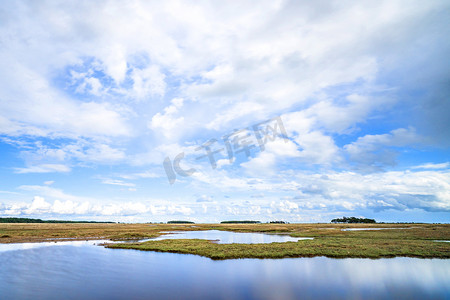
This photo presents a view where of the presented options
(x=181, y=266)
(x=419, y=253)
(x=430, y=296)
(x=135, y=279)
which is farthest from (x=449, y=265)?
(x=135, y=279)

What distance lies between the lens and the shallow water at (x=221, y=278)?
62.8ft

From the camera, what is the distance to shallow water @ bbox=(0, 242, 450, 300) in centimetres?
1914

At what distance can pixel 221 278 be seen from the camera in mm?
23312

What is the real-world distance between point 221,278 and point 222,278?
91 millimetres

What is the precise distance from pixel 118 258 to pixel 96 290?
14.5m

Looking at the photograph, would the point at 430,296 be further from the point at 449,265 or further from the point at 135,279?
the point at 135,279

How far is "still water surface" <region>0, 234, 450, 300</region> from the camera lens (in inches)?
753

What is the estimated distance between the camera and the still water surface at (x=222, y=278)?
1912 centimetres

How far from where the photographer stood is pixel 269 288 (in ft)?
67.2

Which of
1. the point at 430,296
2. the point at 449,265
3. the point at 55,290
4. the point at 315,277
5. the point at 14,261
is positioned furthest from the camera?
the point at 14,261

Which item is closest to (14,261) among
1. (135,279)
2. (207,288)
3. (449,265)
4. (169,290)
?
(135,279)

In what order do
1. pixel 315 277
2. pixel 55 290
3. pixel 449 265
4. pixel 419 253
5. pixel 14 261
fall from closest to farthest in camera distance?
pixel 55 290 < pixel 315 277 < pixel 449 265 < pixel 14 261 < pixel 419 253

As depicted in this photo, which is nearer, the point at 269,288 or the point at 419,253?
the point at 269,288

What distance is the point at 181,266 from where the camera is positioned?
28891 millimetres
